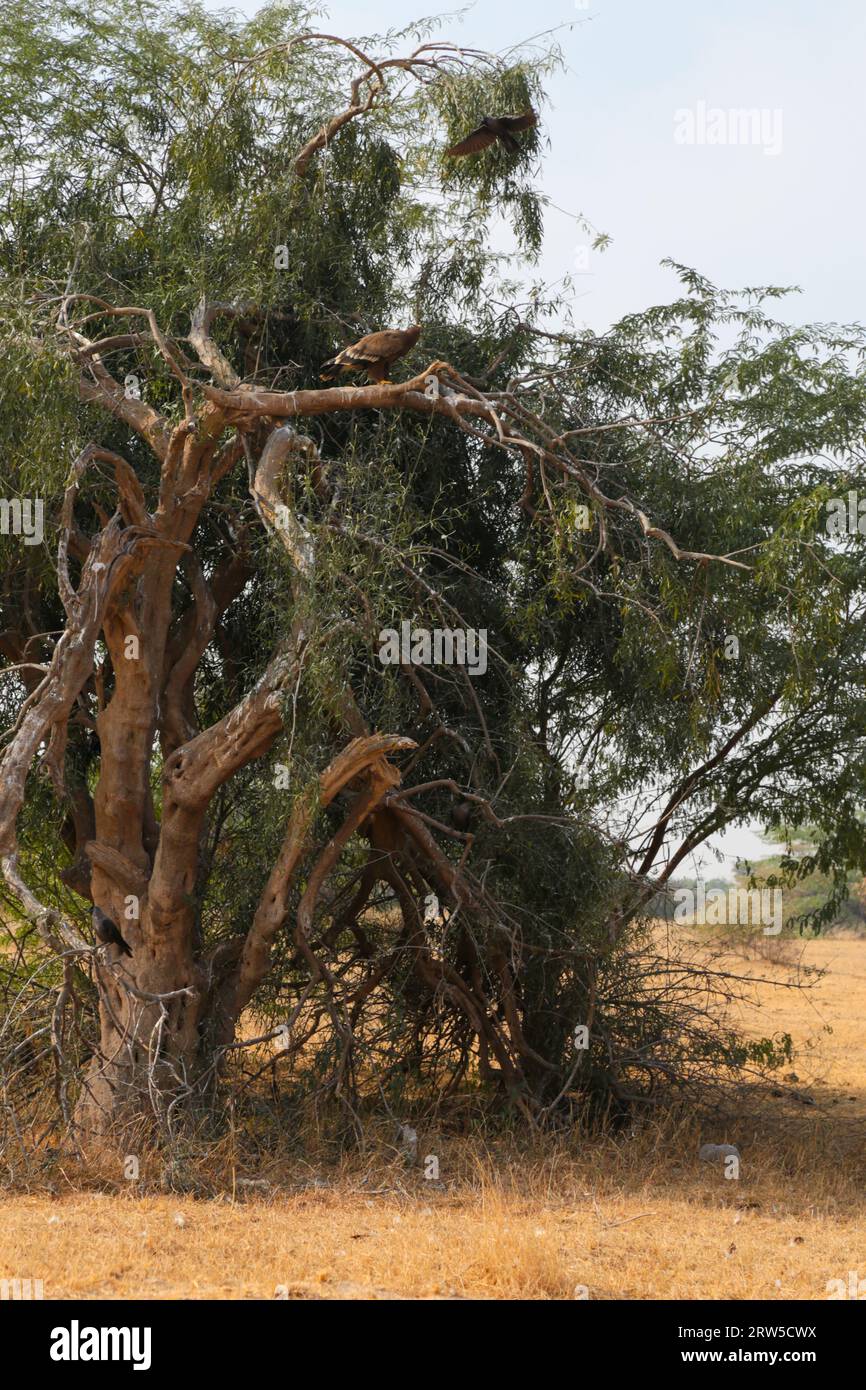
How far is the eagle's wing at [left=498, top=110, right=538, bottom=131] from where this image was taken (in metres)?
7.90

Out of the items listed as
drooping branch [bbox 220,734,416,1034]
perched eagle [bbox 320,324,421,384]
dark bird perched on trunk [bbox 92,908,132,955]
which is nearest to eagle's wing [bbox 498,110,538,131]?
perched eagle [bbox 320,324,421,384]

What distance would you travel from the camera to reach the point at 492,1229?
639 centimetres

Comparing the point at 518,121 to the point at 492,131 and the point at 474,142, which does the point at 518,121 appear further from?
the point at 474,142

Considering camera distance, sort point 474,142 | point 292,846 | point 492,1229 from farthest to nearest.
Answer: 1. point 474,142
2. point 292,846
3. point 492,1229

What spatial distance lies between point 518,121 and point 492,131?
0.16 m

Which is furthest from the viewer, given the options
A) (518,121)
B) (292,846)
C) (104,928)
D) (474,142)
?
(474,142)

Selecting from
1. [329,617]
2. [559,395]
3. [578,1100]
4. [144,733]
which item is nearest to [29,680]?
[144,733]

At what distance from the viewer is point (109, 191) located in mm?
9211

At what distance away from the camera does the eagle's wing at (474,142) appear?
8.02 meters

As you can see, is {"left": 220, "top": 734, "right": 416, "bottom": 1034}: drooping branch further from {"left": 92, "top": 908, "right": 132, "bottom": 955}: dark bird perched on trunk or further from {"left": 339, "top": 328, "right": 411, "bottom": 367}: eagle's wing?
{"left": 339, "top": 328, "right": 411, "bottom": 367}: eagle's wing

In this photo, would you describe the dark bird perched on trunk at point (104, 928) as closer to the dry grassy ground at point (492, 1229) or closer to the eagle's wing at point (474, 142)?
the dry grassy ground at point (492, 1229)

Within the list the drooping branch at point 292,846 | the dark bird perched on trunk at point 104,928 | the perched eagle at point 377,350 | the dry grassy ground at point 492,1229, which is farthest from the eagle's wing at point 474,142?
the dry grassy ground at point 492,1229

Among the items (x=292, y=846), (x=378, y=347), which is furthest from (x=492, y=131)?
(x=292, y=846)

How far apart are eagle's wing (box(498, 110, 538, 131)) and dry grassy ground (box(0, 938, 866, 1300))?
5746mm
